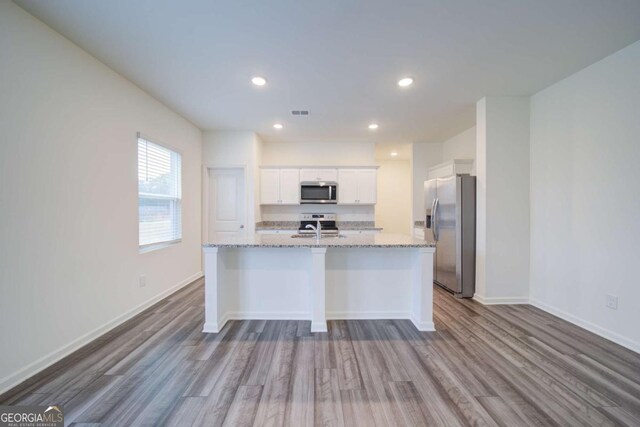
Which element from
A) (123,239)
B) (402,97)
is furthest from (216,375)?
(402,97)

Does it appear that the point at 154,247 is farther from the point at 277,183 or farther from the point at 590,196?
the point at 590,196

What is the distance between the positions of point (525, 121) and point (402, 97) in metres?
1.65

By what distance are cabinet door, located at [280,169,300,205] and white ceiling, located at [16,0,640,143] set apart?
1746 millimetres

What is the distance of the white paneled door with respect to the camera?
4.74 m

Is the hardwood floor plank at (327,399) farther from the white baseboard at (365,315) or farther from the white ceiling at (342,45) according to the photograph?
the white ceiling at (342,45)

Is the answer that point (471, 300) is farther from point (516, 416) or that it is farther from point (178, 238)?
point (178, 238)

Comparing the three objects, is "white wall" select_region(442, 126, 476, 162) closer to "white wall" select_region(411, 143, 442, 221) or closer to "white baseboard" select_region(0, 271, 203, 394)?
"white wall" select_region(411, 143, 442, 221)

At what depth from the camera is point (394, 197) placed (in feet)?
22.3

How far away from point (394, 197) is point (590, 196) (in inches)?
168

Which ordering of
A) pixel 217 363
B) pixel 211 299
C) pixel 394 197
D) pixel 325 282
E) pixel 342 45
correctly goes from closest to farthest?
1. pixel 217 363
2. pixel 342 45
3. pixel 211 299
4. pixel 325 282
5. pixel 394 197

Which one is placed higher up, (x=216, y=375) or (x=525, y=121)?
(x=525, y=121)

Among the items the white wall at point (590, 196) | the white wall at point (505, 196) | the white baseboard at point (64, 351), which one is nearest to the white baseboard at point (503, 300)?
the white wall at point (505, 196)

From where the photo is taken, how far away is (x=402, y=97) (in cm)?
323

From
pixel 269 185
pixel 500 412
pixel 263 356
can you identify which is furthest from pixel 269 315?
pixel 269 185
